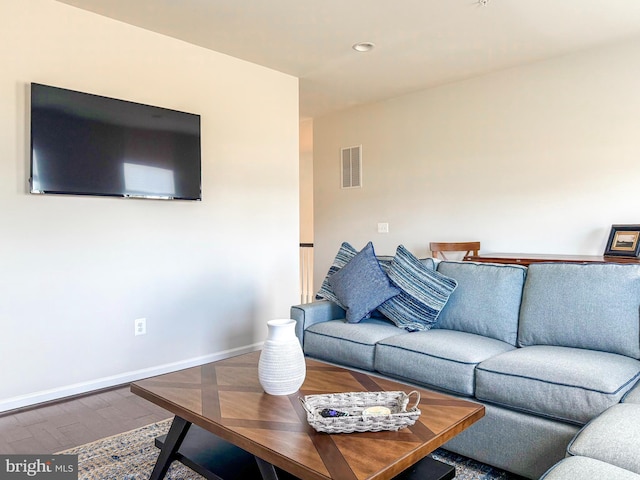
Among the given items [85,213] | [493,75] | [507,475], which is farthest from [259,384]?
[493,75]

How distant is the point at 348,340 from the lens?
8.68 ft

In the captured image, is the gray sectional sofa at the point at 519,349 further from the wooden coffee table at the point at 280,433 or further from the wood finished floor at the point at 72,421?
the wood finished floor at the point at 72,421

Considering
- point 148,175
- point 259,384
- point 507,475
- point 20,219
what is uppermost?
point 148,175

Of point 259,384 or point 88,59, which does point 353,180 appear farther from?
point 259,384

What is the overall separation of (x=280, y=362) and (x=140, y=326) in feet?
6.59

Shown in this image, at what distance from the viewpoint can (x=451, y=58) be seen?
4012 millimetres

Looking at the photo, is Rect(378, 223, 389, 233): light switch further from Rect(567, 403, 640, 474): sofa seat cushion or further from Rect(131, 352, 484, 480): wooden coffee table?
Rect(567, 403, 640, 474): sofa seat cushion

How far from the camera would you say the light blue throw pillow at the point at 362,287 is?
2.87 meters

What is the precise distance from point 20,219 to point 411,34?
294 centimetres

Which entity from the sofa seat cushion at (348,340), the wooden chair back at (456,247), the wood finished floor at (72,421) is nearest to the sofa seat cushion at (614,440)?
the sofa seat cushion at (348,340)

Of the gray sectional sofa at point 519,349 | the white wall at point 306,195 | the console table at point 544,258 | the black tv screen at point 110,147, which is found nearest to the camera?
the gray sectional sofa at point 519,349

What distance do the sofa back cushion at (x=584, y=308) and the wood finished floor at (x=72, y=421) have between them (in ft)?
6.94

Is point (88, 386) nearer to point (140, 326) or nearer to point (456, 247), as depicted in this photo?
point (140, 326)

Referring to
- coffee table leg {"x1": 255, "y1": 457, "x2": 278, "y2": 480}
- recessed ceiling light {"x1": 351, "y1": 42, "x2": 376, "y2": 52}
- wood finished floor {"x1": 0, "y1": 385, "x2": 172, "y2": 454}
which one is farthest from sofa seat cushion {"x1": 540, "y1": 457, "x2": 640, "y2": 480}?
recessed ceiling light {"x1": 351, "y1": 42, "x2": 376, "y2": 52}
